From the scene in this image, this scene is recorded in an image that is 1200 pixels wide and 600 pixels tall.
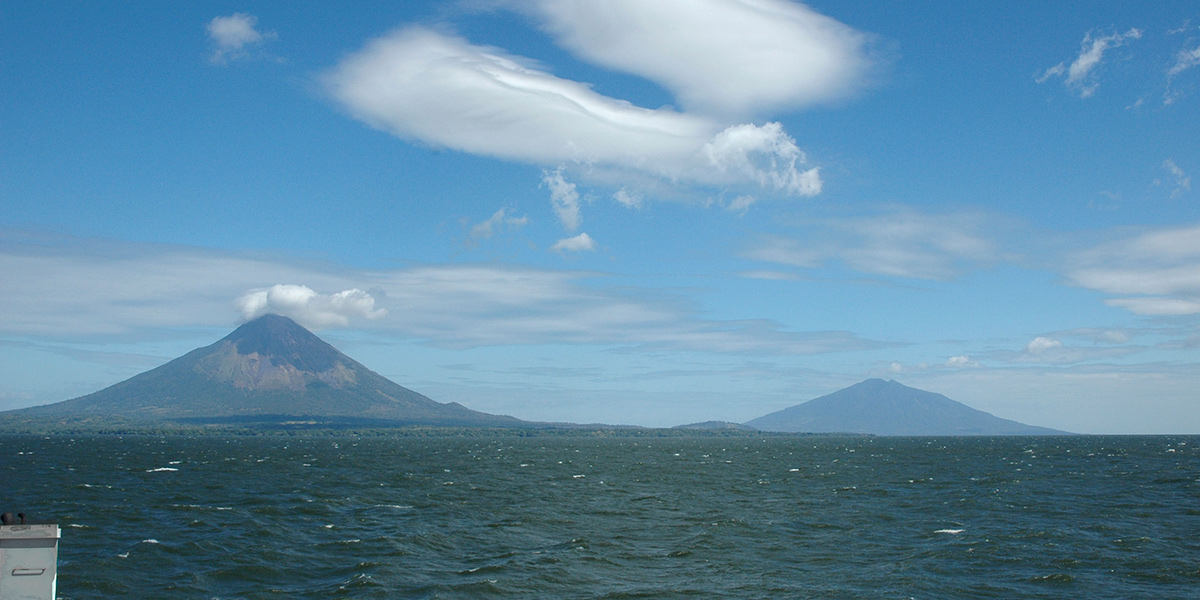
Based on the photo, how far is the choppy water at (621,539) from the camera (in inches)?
1441

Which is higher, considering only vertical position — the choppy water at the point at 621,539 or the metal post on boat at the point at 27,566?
the metal post on boat at the point at 27,566

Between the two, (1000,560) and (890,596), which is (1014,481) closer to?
(1000,560)

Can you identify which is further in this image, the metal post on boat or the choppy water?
the choppy water

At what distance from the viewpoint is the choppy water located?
3659 centimetres

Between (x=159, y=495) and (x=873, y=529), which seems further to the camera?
(x=159, y=495)

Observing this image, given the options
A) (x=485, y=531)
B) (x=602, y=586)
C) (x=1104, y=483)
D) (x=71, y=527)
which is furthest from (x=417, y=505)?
(x=1104, y=483)

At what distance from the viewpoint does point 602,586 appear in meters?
37.1

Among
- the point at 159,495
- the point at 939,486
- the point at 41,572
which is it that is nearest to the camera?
the point at 41,572

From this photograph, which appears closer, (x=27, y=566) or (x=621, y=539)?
(x=27, y=566)

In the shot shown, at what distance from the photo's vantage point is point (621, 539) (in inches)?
1986

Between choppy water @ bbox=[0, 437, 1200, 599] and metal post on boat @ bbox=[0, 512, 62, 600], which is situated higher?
metal post on boat @ bbox=[0, 512, 62, 600]

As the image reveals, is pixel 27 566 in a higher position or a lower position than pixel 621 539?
higher

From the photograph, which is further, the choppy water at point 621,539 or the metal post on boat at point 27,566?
the choppy water at point 621,539

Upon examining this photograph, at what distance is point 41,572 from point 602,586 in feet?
91.0
